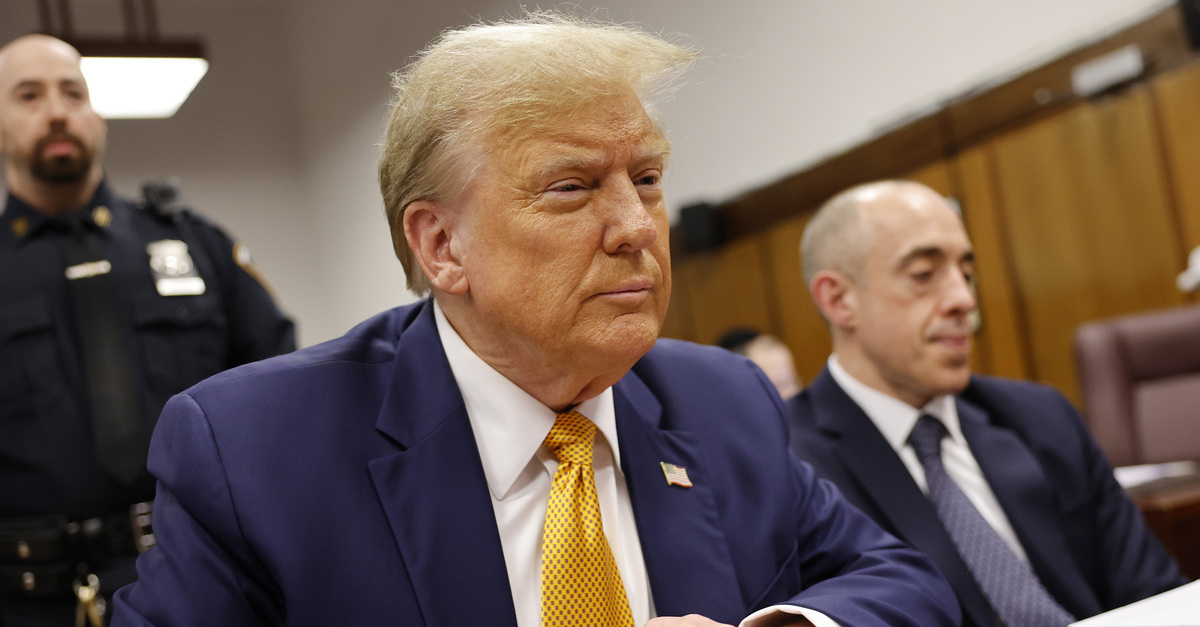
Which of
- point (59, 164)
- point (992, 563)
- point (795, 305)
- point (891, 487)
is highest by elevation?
point (59, 164)

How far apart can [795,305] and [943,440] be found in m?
3.92

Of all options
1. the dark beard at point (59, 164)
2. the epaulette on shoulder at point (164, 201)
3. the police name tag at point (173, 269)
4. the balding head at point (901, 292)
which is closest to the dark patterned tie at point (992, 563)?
the balding head at point (901, 292)

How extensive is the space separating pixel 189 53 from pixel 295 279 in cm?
321

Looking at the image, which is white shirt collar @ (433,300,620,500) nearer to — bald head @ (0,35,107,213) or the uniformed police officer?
the uniformed police officer

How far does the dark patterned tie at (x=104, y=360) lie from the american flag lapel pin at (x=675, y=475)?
4.27 ft

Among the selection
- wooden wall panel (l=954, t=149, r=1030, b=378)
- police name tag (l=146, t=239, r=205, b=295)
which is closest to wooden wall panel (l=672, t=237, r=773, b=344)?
wooden wall panel (l=954, t=149, r=1030, b=378)

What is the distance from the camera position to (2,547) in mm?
2088

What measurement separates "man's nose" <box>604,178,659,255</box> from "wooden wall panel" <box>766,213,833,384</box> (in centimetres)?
469

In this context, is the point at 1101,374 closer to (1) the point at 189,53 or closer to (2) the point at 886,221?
(2) the point at 886,221

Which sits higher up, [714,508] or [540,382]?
[540,382]

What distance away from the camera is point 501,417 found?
1.31 meters

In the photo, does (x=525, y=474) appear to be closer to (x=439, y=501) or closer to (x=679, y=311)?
(x=439, y=501)

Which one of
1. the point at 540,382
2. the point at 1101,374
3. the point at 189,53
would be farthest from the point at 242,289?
the point at 189,53

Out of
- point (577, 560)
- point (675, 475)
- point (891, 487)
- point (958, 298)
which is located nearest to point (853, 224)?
point (958, 298)
